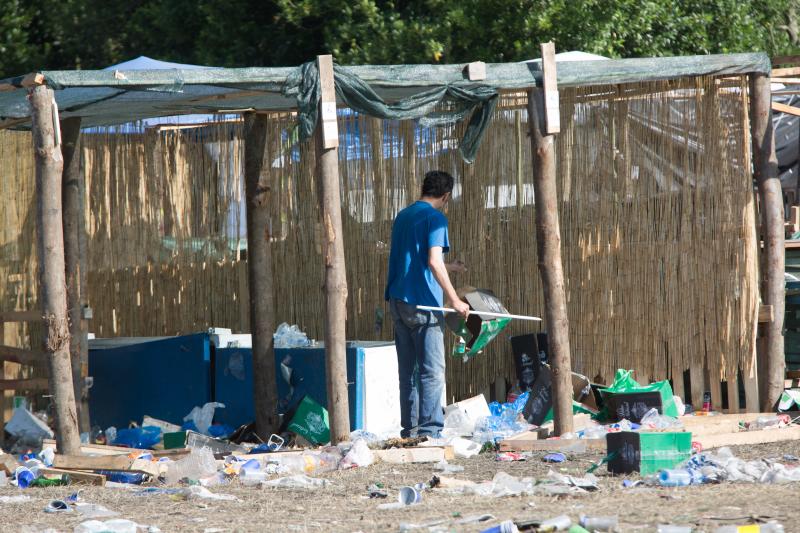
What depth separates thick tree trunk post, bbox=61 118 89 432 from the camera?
9320mm

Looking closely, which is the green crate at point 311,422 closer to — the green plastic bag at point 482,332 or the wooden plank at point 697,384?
the green plastic bag at point 482,332

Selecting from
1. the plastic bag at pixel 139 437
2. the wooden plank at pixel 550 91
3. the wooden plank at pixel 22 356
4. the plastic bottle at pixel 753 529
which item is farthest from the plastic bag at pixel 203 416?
the plastic bottle at pixel 753 529

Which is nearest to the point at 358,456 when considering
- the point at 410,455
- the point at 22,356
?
the point at 410,455

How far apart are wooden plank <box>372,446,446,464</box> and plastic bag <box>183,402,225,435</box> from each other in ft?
8.08

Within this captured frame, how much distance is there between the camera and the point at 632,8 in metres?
14.8

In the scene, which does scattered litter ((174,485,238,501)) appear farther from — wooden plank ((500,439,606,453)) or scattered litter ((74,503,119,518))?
wooden plank ((500,439,606,453))

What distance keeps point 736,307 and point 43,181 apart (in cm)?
499

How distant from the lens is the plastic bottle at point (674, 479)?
20.6 feet

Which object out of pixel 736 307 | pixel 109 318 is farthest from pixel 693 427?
pixel 109 318

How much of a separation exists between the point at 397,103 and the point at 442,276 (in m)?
1.22

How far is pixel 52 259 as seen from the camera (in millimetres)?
7539

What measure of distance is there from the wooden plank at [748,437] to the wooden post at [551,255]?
0.90m

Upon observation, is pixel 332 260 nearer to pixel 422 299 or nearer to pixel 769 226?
pixel 422 299

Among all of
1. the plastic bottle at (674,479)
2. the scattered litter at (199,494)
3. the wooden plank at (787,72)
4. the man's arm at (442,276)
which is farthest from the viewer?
the wooden plank at (787,72)
